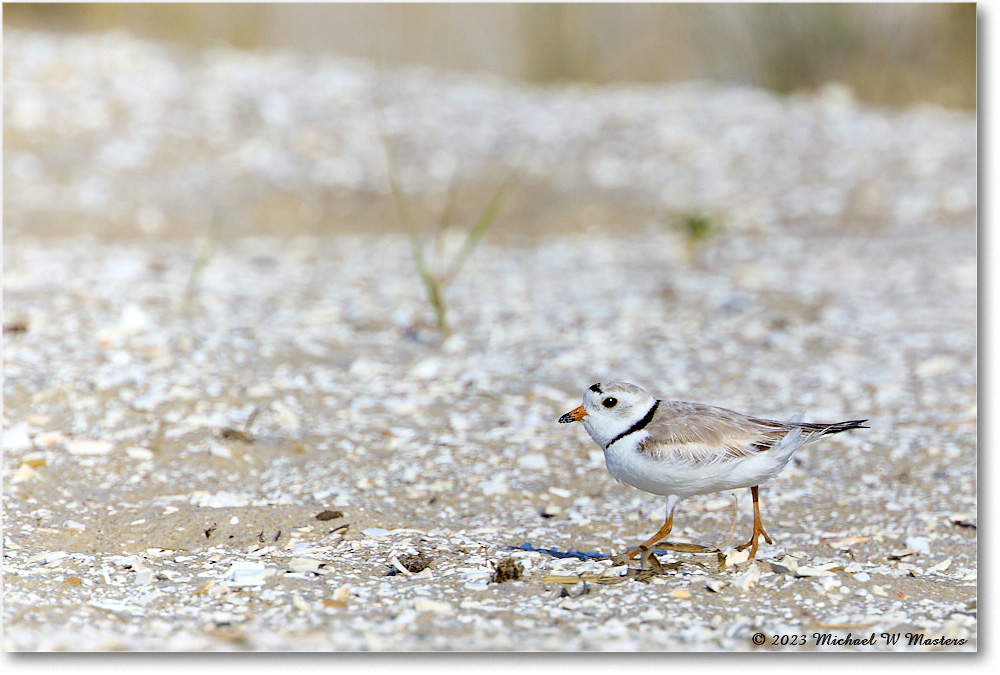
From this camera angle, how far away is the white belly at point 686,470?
240cm

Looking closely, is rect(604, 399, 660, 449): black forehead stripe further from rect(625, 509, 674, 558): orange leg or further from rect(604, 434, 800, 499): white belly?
rect(625, 509, 674, 558): orange leg

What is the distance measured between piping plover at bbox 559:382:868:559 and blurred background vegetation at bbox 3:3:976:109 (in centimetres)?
754

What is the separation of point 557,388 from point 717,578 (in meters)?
1.74

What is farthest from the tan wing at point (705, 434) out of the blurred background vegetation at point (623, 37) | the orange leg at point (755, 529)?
the blurred background vegetation at point (623, 37)

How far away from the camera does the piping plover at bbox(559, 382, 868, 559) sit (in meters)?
2.41

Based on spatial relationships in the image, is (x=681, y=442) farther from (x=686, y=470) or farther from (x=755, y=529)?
(x=755, y=529)

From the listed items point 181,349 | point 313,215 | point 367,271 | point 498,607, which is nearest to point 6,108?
point 313,215

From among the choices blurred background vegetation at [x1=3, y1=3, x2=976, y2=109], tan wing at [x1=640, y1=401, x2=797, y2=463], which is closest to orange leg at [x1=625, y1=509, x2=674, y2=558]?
tan wing at [x1=640, y1=401, x2=797, y2=463]

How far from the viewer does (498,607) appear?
2.38 meters

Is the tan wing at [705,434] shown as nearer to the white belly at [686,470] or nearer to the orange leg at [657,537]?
the white belly at [686,470]

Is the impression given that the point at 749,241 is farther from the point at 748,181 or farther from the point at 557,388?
the point at 557,388

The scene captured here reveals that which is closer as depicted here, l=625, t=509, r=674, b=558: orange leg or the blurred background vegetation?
l=625, t=509, r=674, b=558: orange leg

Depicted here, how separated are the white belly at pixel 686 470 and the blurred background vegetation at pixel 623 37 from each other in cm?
763

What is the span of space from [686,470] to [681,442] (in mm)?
70
